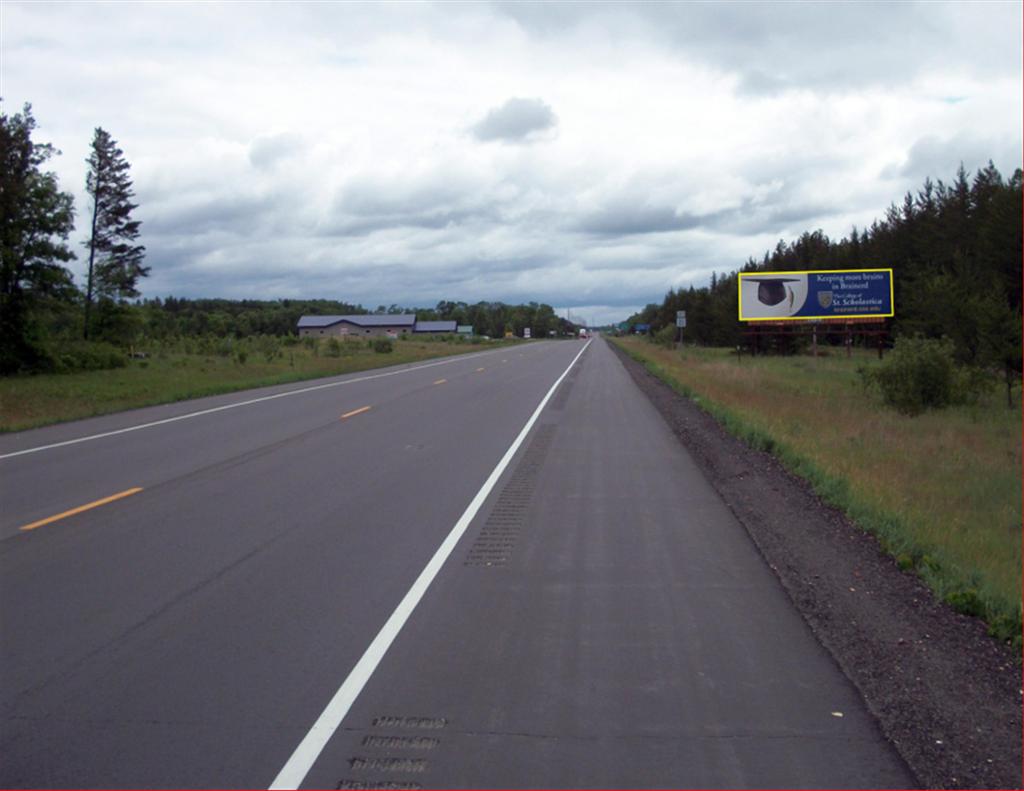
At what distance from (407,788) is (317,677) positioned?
1.49 meters

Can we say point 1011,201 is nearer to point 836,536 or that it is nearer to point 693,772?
point 836,536

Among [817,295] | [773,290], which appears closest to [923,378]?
[817,295]

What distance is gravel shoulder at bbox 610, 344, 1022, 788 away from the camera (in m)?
4.91

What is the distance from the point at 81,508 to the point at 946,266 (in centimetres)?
4917

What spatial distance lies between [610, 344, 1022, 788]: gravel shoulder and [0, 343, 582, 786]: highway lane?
314cm

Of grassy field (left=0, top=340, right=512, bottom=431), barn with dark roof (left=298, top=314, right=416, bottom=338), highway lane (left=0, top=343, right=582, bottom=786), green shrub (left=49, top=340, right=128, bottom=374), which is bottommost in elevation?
highway lane (left=0, top=343, right=582, bottom=786)

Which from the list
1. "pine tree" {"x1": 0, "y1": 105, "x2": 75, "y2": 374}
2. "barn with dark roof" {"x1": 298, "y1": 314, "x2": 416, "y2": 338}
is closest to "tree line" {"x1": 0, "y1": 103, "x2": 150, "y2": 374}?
"pine tree" {"x1": 0, "y1": 105, "x2": 75, "y2": 374}

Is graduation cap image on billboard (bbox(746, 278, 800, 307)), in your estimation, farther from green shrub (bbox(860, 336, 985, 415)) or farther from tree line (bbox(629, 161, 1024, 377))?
green shrub (bbox(860, 336, 985, 415))

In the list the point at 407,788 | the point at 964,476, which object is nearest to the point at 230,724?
the point at 407,788

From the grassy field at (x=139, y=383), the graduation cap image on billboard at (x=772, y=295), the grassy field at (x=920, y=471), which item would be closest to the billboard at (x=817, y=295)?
the graduation cap image on billboard at (x=772, y=295)

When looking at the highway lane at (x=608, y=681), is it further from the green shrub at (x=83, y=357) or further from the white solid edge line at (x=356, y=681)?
the green shrub at (x=83, y=357)

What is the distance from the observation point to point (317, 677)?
583 centimetres

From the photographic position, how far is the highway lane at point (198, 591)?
5016 mm

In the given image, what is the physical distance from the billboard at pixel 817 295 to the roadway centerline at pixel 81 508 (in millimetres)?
39675
